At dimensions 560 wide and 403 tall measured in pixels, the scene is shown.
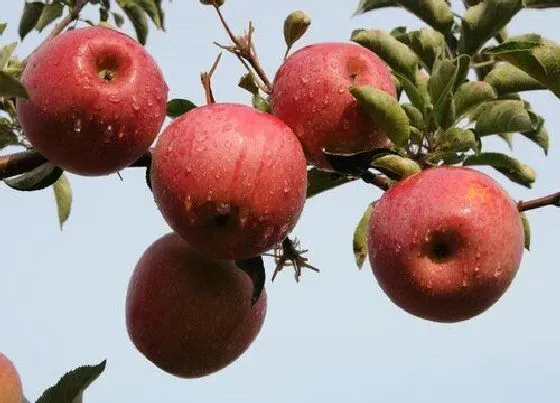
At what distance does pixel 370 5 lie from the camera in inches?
129

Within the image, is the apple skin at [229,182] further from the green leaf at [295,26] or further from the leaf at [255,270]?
the green leaf at [295,26]

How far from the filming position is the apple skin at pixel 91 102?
208cm

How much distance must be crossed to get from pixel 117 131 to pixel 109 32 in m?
0.28

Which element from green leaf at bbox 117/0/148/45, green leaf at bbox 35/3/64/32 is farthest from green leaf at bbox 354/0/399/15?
green leaf at bbox 35/3/64/32

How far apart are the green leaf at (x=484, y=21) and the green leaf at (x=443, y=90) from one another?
54 cm

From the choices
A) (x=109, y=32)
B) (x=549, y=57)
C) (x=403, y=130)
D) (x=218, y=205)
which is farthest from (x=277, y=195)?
(x=549, y=57)

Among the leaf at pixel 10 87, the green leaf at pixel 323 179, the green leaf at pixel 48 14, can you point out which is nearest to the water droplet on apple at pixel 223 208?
the leaf at pixel 10 87

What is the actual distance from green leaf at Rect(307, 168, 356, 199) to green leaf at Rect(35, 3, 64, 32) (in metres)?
2.19

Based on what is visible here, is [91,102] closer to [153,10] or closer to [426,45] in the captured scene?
[426,45]

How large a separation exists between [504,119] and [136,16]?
→ 2.56 m

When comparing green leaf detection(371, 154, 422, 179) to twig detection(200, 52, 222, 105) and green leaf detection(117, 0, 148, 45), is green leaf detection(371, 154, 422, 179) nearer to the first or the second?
twig detection(200, 52, 222, 105)

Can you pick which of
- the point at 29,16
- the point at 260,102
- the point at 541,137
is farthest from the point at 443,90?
the point at 29,16

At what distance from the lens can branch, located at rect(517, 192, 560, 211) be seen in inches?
90.0

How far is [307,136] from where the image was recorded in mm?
2262
